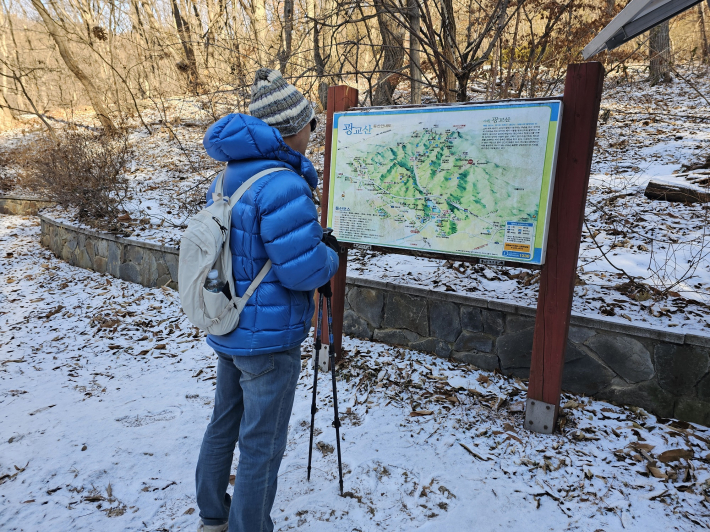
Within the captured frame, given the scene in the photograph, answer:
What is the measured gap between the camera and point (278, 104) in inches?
76.8

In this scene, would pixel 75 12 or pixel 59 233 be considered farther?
pixel 75 12

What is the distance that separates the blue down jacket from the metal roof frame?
2.10 m

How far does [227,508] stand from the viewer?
218cm

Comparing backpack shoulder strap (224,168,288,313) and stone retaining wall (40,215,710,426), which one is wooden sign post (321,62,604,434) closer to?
stone retaining wall (40,215,710,426)

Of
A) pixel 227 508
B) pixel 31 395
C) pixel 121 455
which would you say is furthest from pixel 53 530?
pixel 31 395

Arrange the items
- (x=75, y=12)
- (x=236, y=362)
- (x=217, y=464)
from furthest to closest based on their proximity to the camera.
Result: (x=75, y=12) < (x=217, y=464) < (x=236, y=362)

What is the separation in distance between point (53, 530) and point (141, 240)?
4.51 m

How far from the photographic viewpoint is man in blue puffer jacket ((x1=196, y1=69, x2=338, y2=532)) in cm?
174

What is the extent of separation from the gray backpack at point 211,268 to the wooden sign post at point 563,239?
184cm

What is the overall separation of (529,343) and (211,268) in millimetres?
2643

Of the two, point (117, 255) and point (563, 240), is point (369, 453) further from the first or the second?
point (117, 255)

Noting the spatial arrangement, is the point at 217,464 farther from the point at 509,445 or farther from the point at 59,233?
the point at 59,233

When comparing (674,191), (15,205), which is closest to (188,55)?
(15,205)

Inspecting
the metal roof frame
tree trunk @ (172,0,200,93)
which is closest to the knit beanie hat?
the metal roof frame
